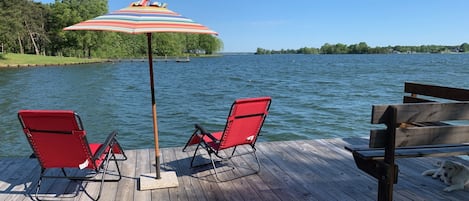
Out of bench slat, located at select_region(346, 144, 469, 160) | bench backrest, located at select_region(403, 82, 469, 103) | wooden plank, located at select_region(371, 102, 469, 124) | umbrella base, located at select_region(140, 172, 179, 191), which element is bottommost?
umbrella base, located at select_region(140, 172, 179, 191)

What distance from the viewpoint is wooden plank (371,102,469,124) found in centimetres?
248

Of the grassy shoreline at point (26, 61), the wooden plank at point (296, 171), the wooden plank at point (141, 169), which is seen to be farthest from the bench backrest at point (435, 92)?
the grassy shoreline at point (26, 61)

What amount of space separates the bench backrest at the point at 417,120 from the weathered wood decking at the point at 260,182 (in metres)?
0.98

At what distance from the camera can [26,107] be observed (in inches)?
592

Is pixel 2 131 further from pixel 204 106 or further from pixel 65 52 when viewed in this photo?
pixel 65 52

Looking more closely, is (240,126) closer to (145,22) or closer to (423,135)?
(145,22)

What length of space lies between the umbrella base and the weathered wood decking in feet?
0.21

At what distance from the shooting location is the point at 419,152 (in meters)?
2.92

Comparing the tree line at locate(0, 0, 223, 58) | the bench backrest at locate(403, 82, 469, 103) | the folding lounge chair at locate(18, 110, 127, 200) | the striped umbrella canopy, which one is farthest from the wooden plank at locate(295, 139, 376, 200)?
the tree line at locate(0, 0, 223, 58)

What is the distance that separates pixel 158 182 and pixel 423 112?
2502 millimetres

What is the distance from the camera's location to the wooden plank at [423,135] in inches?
101

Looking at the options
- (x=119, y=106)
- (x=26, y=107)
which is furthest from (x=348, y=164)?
(x=26, y=107)

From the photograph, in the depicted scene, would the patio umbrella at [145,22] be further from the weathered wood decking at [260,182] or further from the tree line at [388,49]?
the tree line at [388,49]

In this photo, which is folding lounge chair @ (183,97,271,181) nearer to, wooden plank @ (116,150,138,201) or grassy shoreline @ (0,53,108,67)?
wooden plank @ (116,150,138,201)
